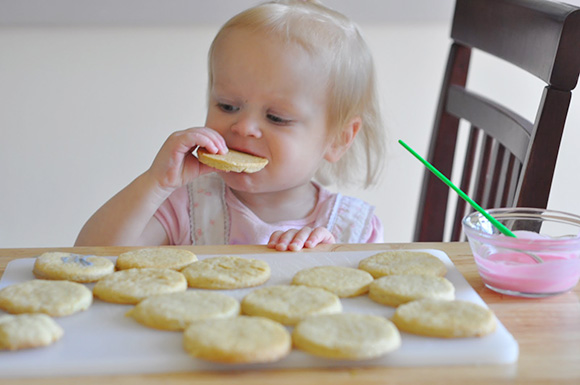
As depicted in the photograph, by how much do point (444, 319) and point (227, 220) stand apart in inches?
32.9

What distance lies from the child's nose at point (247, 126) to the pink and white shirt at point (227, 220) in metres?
0.24

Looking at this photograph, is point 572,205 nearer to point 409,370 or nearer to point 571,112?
point 571,112

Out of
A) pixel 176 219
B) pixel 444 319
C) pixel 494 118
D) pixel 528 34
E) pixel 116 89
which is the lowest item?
pixel 176 219

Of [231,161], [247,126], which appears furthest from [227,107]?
A: [231,161]

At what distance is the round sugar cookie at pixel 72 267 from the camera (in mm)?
843

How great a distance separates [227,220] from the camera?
1.48 meters

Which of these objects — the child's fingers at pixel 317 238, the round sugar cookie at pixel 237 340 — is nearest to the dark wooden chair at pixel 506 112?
the child's fingers at pixel 317 238

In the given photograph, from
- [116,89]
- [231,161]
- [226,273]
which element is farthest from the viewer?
[116,89]

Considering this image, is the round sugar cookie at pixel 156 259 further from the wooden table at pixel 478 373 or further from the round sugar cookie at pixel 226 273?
the wooden table at pixel 478 373

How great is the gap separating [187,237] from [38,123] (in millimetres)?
1242

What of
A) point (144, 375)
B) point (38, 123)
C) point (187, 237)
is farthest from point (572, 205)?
point (144, 375)

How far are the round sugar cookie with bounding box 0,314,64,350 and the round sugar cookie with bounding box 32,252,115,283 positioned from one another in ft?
0.47

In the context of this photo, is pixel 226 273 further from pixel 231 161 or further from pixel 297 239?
pixel 231 161

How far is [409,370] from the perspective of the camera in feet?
2.10
